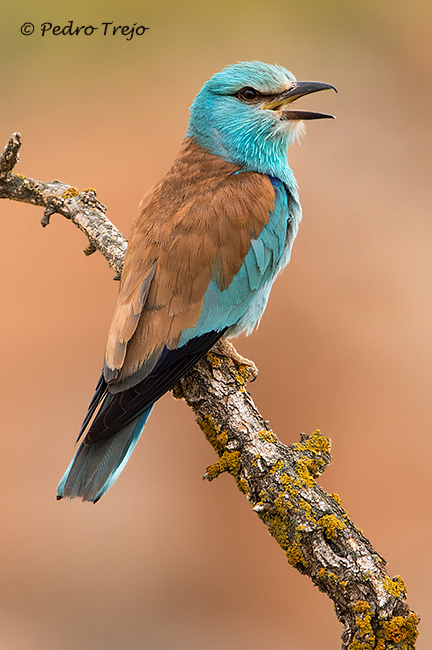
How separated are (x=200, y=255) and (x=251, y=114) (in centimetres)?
96

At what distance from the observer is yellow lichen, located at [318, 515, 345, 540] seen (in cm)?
244

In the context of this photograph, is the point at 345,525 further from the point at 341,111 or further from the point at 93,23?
Answer: the point at 93,23

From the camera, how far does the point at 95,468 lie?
9.15ft

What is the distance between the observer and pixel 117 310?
9.77 ft

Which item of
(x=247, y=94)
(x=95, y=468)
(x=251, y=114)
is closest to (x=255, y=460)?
(x=95, y=468)

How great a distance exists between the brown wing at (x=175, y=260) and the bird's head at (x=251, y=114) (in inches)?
12.0

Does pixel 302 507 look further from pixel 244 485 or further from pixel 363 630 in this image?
pixel 363 630

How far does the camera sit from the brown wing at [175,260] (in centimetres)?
282

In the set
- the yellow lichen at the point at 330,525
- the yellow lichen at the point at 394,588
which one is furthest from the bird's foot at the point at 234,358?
the yellow lichen at the point at 394,588

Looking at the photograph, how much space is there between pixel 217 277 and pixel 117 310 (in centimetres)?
43

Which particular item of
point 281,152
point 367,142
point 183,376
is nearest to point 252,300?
point 183,376

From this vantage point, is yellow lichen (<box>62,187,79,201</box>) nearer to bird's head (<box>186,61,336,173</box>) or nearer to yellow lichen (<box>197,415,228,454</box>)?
bird's head (<box>186,61,336,173</box>)

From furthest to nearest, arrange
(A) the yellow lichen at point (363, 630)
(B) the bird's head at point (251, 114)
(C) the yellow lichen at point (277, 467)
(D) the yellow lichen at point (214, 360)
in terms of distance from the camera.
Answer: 1. (B) the bird's head at point (251, 114)
2. (D) the yellow lichen at point (214, 360)
3. (C) the yellow lichen at point (277, 467)
4. (A) the yellow lichen at point (363, 630)

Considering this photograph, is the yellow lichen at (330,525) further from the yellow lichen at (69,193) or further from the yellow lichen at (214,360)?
the yellow lichen at (69,193)
